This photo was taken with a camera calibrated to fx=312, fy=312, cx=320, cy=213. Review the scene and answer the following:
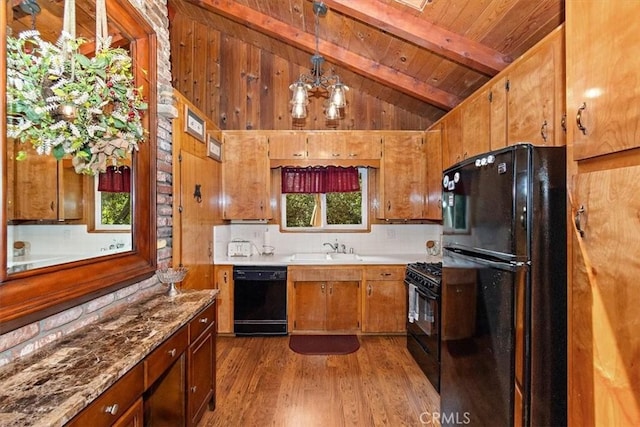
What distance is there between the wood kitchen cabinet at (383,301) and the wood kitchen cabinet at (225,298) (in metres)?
1.49

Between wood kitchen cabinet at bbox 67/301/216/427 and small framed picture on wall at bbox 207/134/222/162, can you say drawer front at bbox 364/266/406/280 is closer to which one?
wood kitchen cabinet at bbox 67/301/216/427

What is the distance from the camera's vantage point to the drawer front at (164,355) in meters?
1.36

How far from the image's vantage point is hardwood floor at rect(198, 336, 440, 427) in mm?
2186

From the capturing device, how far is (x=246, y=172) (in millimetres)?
3760

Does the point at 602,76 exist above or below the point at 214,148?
below

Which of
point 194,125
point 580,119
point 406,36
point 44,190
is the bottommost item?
point 44,190

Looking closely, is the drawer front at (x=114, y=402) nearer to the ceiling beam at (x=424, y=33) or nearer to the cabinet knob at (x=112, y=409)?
the cabinet knob at (x=112, y=409)

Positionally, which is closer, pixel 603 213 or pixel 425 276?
pixel 603 213

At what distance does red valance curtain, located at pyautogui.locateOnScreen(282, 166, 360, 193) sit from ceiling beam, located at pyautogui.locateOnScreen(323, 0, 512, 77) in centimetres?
185

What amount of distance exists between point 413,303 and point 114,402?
2.45m

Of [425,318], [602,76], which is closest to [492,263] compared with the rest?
[602,76]

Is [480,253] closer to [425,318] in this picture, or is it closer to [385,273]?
[425,318]

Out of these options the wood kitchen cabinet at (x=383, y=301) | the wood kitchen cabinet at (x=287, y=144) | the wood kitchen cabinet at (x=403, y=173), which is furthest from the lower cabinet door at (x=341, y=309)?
the wood kitchen cabinet at (x=287, y=144)

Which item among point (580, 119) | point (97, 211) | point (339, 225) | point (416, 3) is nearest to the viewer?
point (580, 119)
